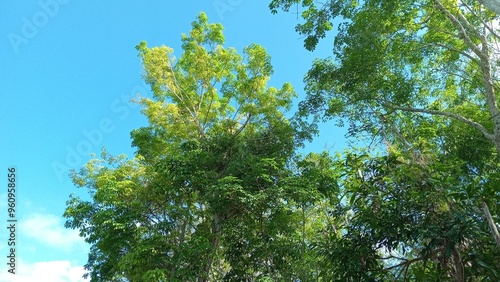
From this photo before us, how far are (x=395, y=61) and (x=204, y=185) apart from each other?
177 inches

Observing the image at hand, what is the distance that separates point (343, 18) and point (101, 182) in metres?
6.47

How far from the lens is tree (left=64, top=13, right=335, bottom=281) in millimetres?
7418

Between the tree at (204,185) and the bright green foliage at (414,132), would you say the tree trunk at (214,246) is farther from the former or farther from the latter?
the bright green foliage at (414,132)

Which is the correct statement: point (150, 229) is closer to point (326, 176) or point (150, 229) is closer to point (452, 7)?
point (326, 176)

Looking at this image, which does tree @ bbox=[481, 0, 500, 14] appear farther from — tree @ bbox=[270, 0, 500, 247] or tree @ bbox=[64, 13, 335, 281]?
tree @ bbox=[64, 13, 335, 281]

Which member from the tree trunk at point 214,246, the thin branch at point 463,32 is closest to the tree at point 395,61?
the thin branch at point 463,32

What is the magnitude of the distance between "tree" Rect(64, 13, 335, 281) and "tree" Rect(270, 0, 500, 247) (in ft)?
5.68

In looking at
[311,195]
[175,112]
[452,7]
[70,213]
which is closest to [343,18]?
[452,7]

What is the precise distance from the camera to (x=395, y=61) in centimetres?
628

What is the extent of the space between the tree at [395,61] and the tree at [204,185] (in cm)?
173

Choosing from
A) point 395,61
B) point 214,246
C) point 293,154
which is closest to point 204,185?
point 214,246

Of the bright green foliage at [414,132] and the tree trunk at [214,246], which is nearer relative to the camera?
the bright green foliage at [414,132]

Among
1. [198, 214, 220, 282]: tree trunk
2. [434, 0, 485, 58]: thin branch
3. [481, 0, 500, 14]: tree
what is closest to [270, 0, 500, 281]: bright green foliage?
[434, 0, 485, 58]: thin branch

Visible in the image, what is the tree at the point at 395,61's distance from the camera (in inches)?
233
